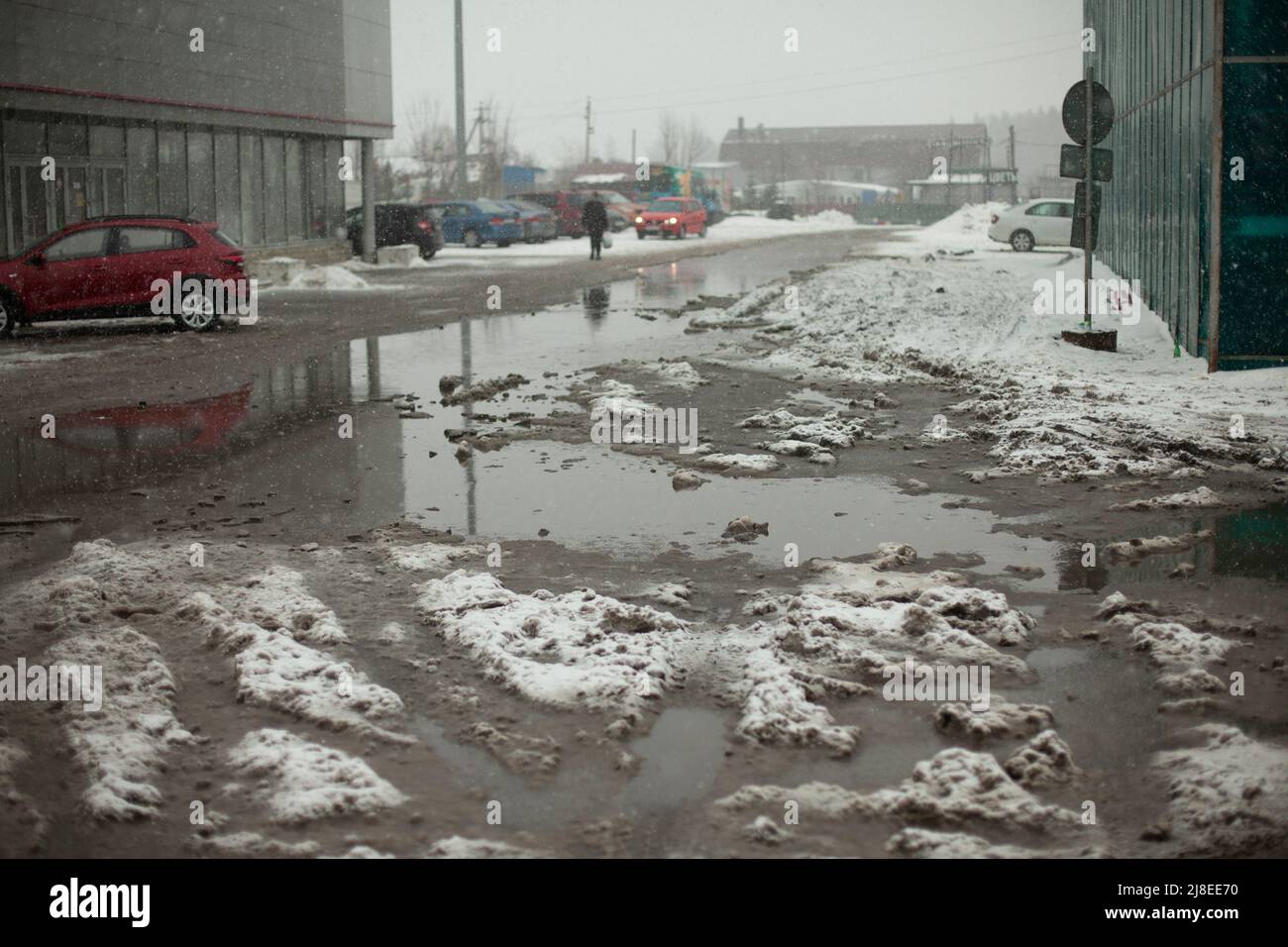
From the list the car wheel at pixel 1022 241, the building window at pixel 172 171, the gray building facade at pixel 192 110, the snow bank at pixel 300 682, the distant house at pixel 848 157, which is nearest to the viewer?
the snow bank at pixel 300 682

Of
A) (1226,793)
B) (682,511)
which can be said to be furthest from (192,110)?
(1226,793)

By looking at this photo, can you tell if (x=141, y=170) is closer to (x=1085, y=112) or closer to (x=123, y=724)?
(x=1085, y=112)

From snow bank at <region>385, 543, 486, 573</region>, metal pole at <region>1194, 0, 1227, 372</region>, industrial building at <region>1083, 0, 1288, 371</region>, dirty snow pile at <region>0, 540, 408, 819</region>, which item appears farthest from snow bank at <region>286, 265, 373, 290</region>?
dirty snow pile at <region>0, 540, 408, 819</region>

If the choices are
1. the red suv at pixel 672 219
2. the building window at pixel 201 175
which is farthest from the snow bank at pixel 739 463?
the red suv at pixel 672 219

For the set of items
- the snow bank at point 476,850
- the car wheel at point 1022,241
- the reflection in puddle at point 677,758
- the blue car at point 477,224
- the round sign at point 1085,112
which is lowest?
the snow bank at point 476,850

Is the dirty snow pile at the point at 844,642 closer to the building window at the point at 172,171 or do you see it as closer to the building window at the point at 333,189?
the building window at the point at 172,171

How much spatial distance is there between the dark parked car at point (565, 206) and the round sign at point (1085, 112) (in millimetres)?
42046

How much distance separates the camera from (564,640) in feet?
21.2

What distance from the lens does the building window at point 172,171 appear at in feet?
109

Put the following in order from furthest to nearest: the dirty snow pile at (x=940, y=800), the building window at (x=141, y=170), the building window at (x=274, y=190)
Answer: the building window at (x=274, y=190), the building window at (x=141, y=170), the dirty snow pile at (x=940, y=800)

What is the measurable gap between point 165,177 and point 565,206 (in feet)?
86.9

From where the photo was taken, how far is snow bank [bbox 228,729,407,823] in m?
4.71

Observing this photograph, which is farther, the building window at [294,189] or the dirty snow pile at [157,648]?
the building window at [294,189]

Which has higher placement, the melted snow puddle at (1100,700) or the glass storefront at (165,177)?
the glass storefront at (165,177)
